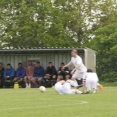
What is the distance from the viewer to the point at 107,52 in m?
38.1

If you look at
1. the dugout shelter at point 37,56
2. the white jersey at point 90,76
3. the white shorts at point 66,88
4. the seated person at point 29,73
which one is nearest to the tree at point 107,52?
the dugout shelter at point 37,56

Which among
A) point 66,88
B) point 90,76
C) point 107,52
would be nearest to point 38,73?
point 107,52

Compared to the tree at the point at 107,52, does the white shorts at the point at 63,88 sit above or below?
Answer: below

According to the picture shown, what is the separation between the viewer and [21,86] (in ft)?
105

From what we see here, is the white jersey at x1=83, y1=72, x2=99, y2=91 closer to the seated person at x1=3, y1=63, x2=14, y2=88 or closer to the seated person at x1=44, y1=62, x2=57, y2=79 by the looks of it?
the seated person at x1=44, y1=62, x2=57, y2=79

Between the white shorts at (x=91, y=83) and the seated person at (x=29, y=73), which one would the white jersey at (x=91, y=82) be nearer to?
the white shorts at (x=91, y=83)

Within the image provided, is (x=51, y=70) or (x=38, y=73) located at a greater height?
(x=51, y=70)

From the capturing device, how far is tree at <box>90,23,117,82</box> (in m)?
35.9

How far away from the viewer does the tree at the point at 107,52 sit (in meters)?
35.9

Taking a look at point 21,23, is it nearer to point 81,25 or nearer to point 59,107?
point 81,25

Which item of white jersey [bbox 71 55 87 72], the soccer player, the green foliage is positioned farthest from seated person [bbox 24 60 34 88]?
the green foliage

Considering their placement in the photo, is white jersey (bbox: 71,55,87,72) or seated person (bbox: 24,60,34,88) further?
seated person (bbox: 24,60,34,88)

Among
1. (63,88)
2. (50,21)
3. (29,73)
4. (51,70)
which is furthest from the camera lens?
(50,21)

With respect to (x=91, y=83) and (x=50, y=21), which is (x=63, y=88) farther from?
(x=50, y=21)
